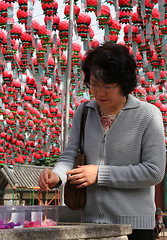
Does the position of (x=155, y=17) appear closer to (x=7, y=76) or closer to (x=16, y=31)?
(x=16, y=31)

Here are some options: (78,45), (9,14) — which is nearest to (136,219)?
(9,14)

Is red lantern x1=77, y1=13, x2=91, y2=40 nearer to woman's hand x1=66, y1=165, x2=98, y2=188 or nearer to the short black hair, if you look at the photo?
the short black hair

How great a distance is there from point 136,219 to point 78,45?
7371 millimetres

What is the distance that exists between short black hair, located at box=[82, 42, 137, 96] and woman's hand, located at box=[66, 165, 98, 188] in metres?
0.33

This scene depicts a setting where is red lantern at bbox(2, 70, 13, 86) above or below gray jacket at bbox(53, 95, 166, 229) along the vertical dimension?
above

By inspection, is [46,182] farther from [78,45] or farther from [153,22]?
[78,45]

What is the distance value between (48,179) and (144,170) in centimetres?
35

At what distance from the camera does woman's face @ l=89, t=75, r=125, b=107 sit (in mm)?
1635

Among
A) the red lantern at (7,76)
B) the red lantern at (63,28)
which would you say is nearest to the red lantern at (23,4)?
the red lantern at (63,28)

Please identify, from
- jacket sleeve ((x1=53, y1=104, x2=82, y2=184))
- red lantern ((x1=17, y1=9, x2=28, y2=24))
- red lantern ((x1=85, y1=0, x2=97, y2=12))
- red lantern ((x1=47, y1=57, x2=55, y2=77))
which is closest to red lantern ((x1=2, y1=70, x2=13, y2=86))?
red lantern ((x1=47, y1=57, x2=55, y2=77))

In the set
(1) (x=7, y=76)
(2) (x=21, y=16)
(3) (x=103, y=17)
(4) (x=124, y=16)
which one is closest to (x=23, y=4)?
(2) (x=21, y=16)

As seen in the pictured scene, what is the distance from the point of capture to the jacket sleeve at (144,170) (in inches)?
62.1

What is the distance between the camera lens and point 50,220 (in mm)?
1644

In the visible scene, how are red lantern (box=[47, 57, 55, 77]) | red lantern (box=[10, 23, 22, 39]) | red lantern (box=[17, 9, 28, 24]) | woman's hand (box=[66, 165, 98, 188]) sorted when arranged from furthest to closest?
red lantern (box=[47, 57, 55, 77])
red lantern (box=[10, 23, 22, 39])
red lantern (box=[17, 9, 28, 24])
woman's hand (box=[66, 165, 98, 188])
